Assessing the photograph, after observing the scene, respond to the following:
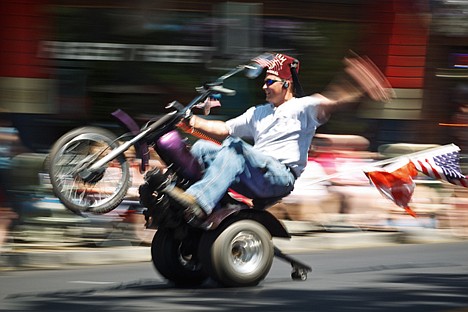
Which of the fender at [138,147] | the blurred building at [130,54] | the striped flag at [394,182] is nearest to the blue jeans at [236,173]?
the fender at [138,147]

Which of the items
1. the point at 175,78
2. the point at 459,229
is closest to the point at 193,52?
the point at 175,78

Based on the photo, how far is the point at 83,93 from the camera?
14555 mm

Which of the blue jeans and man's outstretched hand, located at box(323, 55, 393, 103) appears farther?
man's outstretched hand, located at box(323, 55, 393, 103)

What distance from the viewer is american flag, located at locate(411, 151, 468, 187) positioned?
9.53 meters

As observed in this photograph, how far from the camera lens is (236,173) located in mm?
8164

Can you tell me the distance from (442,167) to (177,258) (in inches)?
97.5

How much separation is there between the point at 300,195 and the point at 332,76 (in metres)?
3.36

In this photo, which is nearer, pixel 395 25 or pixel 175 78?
pixel 175 78

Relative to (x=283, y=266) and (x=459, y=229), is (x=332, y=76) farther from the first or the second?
(x=283, y=266)

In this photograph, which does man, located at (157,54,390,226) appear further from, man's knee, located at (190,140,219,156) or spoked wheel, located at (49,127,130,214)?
spoked wheel, located at (49,127,130,214)

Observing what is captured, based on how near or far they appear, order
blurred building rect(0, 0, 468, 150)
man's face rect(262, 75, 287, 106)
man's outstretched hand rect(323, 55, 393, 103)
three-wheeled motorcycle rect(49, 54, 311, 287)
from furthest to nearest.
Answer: blurred building rect(0, 0, 468, 150), man's face rect(262, 75, 287, 106), man's outstretched hand rect(323, 55, 393, 103), three-wheeled motorcycle rect(49, 54, 311, 287)

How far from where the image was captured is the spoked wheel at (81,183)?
8.75 m

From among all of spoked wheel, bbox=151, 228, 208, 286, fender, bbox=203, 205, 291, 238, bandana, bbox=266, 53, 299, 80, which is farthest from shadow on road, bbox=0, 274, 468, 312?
bandana, bbox=266, 53, 299, 80

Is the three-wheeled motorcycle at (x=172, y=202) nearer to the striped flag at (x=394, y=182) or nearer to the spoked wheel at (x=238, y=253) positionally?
the spoked wheel at (x=238, y=253)
